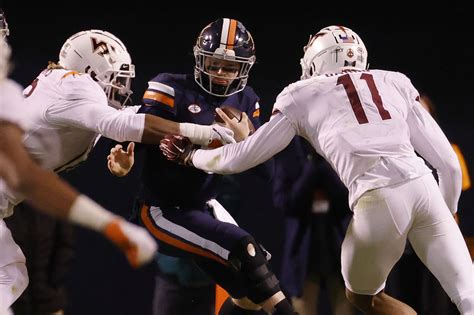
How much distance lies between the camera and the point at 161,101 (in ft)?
12.6

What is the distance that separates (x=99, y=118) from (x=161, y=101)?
0.33m

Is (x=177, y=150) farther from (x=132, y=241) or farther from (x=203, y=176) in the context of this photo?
(x=132, y=241)

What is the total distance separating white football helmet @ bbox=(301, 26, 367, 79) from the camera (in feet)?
11.9

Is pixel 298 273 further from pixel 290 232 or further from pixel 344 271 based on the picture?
pixel 344 271

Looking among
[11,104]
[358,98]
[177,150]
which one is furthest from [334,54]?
[11,104]

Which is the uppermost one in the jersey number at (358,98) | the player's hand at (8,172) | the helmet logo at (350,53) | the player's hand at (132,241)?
the player's hand at (8,172)

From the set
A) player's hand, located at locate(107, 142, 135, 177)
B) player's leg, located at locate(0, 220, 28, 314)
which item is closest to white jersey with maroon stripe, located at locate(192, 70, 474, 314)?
player's hand, located at locate(107, 142, 135, 177)

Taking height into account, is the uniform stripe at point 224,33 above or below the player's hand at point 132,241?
below

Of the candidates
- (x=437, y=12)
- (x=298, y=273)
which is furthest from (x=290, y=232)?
(x=437, y=12)

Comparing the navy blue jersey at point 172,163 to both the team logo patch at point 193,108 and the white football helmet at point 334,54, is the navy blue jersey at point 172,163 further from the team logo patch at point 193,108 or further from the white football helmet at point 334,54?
the white football helmet at point 334,54

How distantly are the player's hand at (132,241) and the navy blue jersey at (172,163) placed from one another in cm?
128

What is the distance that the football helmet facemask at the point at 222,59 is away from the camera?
12.8 feet

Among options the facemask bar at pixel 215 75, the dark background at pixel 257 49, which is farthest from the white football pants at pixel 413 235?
the dark background at pixel 257 49

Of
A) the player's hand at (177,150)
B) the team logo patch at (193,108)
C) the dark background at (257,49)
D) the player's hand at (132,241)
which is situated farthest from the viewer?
the dark background at (257,49)
